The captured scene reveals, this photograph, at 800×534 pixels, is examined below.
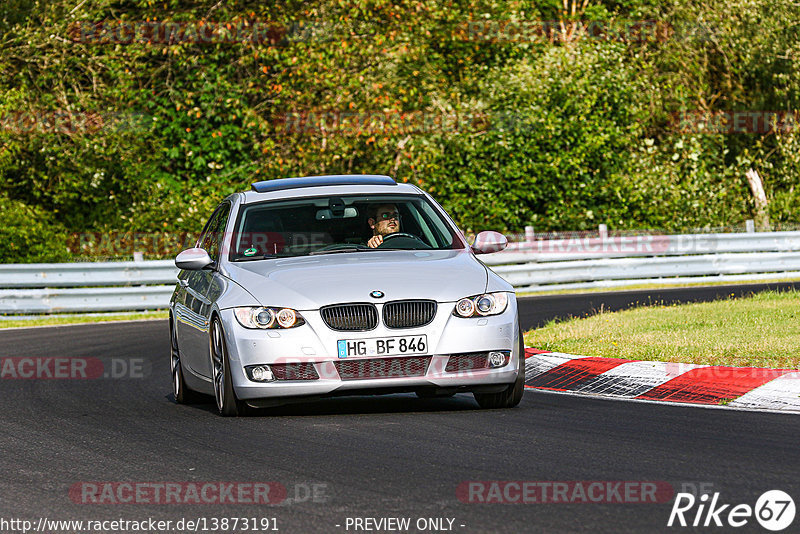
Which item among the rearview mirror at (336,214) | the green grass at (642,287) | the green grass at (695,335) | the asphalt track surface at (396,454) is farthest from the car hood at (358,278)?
the green grass at (642,287)

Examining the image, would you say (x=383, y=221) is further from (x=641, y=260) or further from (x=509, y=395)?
(x=641, y=260)

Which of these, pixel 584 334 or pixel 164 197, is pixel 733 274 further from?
pixel 584 334

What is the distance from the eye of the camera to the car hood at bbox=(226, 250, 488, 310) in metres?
8.95

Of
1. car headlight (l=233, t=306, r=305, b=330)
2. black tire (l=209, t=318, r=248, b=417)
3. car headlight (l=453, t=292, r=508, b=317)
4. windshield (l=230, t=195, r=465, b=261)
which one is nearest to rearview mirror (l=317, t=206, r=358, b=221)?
windshield (l=230, t=195, r=465, b=261)

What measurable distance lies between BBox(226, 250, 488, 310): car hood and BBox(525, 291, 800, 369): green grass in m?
2.37

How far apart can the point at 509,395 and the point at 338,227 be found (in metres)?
1.92

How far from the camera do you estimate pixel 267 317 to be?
897cm

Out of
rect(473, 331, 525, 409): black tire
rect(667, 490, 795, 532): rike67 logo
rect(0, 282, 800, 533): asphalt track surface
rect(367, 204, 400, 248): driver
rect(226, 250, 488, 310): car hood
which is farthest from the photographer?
rect(367, 204, 400, 248): driver

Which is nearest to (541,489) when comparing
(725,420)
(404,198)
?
(725,420)

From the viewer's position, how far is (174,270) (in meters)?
23.6

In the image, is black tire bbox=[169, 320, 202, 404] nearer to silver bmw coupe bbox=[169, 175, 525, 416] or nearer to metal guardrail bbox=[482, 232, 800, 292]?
silver bmw coupe bbox=[169, 175, 525, 416]

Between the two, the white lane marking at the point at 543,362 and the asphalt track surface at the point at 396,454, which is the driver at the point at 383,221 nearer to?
the asphalt track surface at the point at 396,454

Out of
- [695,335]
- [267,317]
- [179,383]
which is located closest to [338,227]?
[267,317]

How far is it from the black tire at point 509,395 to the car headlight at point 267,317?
1.53 m
